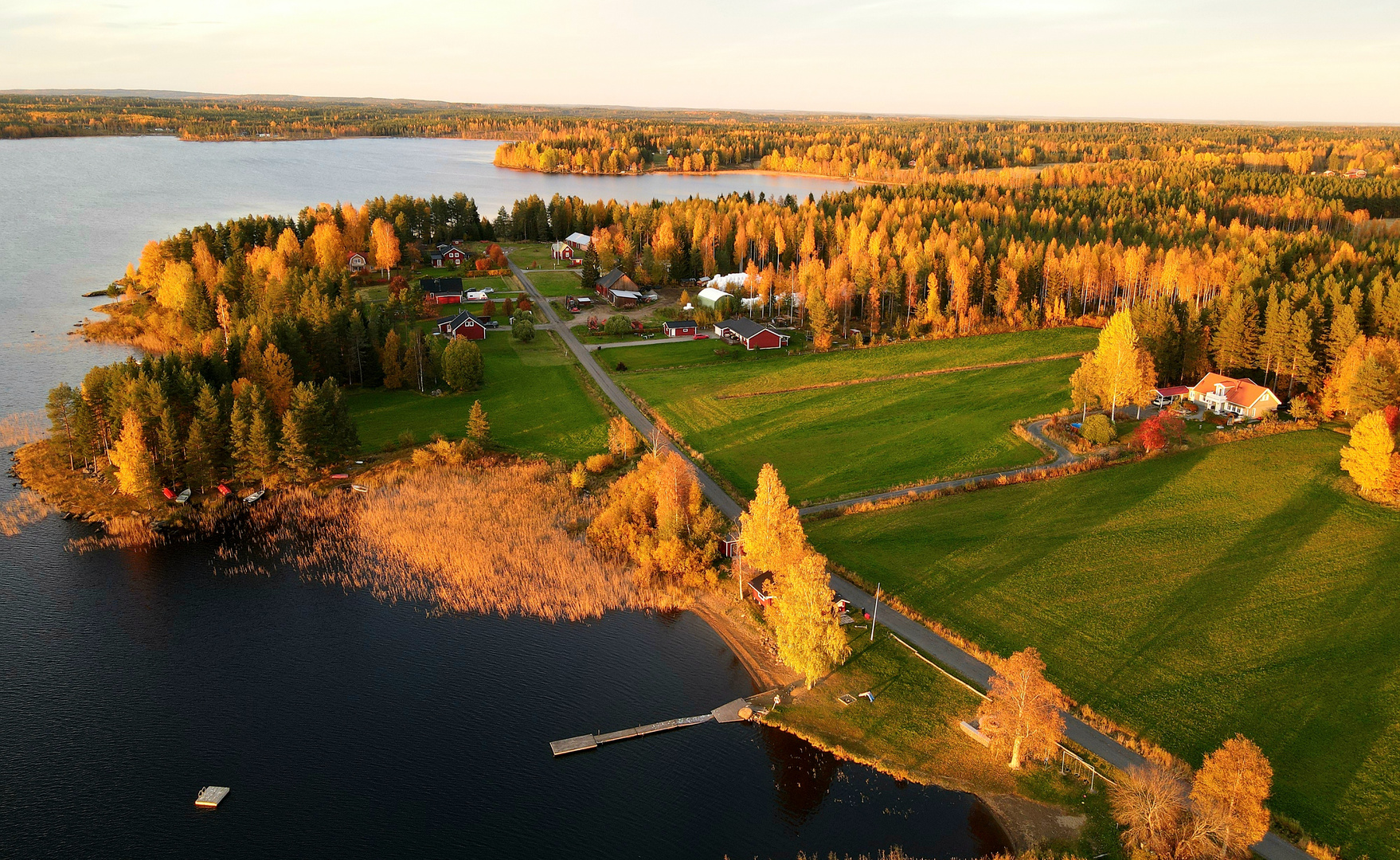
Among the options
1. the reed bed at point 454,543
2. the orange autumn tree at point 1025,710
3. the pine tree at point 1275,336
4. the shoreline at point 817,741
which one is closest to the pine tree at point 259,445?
the reed bed at point 454,543

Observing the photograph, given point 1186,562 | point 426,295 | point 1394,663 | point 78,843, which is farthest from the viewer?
point 426,295

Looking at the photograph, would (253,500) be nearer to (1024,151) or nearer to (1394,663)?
(1394,663)

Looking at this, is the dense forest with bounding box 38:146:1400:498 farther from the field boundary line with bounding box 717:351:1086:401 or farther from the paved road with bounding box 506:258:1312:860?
the paved road with bounding box 506:258:1312:860

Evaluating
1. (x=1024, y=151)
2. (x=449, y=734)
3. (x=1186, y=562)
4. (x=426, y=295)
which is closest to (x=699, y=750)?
(x=449, y=734)

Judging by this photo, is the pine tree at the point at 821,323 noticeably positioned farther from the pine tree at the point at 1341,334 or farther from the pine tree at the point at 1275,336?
the pine tree at the point at 1341,334

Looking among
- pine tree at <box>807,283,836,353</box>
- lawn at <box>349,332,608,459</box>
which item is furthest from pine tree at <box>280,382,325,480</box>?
pine tree at <box>807,283,836,353</box>
